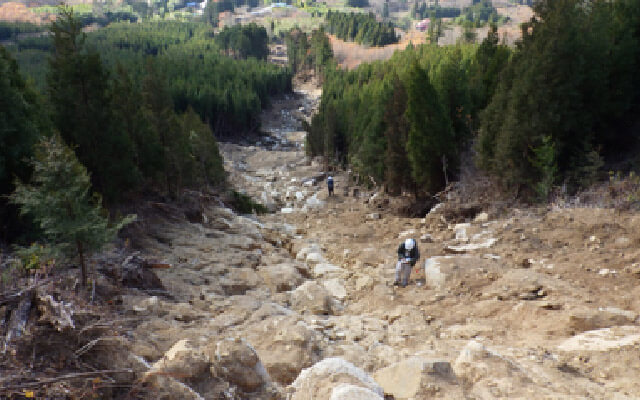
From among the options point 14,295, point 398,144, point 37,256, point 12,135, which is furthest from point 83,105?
point 398,144

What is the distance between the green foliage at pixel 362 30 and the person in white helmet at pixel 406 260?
11222cm

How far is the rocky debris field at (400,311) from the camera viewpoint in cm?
424

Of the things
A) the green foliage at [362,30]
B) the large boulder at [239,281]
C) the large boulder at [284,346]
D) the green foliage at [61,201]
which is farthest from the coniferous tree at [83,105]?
the green foliage at [362,30]

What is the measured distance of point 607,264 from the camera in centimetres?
777

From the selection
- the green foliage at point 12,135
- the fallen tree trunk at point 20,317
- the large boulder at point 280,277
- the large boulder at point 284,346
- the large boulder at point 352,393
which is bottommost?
the large boulder at point 280,277

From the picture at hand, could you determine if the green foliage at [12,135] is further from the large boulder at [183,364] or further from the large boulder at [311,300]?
the large boulder at [183,364]

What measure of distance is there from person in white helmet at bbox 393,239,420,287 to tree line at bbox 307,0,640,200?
5.82 metres

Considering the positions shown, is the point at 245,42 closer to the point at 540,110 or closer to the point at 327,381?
the point at 540,110

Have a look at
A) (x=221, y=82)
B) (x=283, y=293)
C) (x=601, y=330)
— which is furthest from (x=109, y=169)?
(x=221, y=82)

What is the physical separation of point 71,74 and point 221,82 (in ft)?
208

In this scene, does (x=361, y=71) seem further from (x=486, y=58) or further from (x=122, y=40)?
(x=122, y=40)

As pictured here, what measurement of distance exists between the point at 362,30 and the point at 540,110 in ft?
375

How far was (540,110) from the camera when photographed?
1329cm

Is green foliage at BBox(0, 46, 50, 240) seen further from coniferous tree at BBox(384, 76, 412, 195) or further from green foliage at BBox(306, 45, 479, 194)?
coniferous tree at BBox(384, 76, 412, 195)
